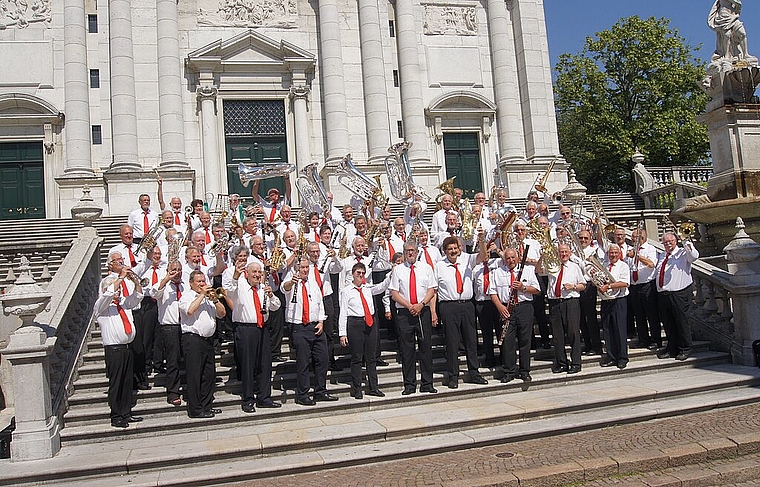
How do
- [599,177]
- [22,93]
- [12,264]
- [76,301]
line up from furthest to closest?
[599,177]
[22,93]
[12,264]
[76,301]

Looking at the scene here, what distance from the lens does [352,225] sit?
12633 mm

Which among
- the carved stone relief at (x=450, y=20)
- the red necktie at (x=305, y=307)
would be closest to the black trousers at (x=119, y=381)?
the red necktie at (x=305, y=307)

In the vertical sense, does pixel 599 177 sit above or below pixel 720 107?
above

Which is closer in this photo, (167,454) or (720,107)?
(167,454)

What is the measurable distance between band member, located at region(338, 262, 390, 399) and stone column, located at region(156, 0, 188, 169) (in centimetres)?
1539

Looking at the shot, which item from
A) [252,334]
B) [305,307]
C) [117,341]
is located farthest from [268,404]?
[117,341]

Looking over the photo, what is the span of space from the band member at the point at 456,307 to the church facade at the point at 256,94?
45.4ft

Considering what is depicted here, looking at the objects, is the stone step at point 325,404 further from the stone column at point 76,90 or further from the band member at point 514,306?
the stone column at point 76,90

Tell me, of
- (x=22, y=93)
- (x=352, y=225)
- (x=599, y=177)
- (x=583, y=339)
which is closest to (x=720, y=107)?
(x=583, y=339)

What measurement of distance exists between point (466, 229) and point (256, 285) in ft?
14.7

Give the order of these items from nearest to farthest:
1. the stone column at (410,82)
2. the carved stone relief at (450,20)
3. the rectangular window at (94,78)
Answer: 1. the rectangular window at (94,78)
2. the stone column at (410,82)
3. the carved stone relief at (450,20)

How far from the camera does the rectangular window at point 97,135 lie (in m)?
24.4

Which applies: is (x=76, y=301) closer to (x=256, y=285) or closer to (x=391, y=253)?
(x=256, y=285)

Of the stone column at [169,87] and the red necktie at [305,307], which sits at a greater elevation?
the stone column at [169,87]
